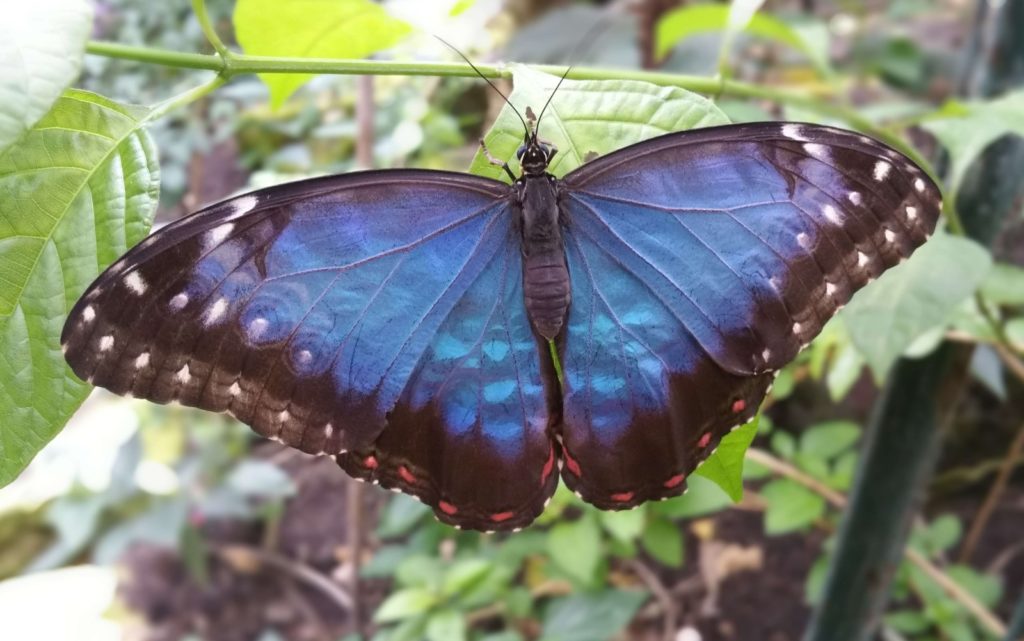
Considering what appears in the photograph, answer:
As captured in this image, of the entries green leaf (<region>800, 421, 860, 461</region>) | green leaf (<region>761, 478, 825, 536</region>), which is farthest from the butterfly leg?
green leaf (<region>800, 421, 860, 461</region>)

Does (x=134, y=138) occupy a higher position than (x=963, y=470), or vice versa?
(x=134, y=138)

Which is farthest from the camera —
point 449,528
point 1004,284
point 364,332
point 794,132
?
point 449,528

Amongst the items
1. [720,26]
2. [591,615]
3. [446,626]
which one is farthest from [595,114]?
[591,615]

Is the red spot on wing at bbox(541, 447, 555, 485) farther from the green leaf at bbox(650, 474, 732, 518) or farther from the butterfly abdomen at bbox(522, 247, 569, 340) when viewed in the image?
the green leaf at bbox(650, 474, 732, 518)

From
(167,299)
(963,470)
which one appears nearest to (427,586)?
(167,299)

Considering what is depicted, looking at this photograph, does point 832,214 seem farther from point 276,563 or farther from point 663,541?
point 276,563

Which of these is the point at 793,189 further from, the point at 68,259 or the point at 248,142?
the point at 248,142
